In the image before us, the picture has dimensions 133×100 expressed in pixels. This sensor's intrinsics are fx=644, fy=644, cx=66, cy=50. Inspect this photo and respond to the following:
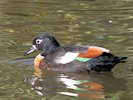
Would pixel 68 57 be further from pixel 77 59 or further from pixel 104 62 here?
pixel 104 62

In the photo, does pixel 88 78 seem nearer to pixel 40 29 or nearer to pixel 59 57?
pixel 59 57

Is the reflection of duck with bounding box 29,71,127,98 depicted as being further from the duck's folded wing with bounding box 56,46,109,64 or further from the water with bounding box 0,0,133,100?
the duck's folded wing with bounding box 56,46,109,64

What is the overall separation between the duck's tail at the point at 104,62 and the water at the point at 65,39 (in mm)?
159

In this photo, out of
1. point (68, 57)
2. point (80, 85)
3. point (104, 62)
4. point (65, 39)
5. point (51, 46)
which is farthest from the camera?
point (65, 39)

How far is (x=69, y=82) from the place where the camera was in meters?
10.4

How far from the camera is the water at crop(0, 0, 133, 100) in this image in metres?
9.79

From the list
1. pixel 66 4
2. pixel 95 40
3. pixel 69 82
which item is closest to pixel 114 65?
pixel 69 82

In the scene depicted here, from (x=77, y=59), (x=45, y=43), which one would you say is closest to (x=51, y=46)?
(x=45, y=43)

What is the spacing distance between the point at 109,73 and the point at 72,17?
456 cm

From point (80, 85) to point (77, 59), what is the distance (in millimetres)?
705

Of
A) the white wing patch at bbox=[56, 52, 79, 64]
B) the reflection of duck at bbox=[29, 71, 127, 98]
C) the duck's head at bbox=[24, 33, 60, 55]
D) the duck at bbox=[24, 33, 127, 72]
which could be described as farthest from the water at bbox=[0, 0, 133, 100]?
the duck's head at bbox=[24, 33, 60, 55]

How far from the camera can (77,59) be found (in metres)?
10.7

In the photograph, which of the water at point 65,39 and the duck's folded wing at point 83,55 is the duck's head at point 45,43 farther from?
the duck's folded wing at point 83,55

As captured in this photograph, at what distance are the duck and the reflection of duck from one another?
0.14 meters
